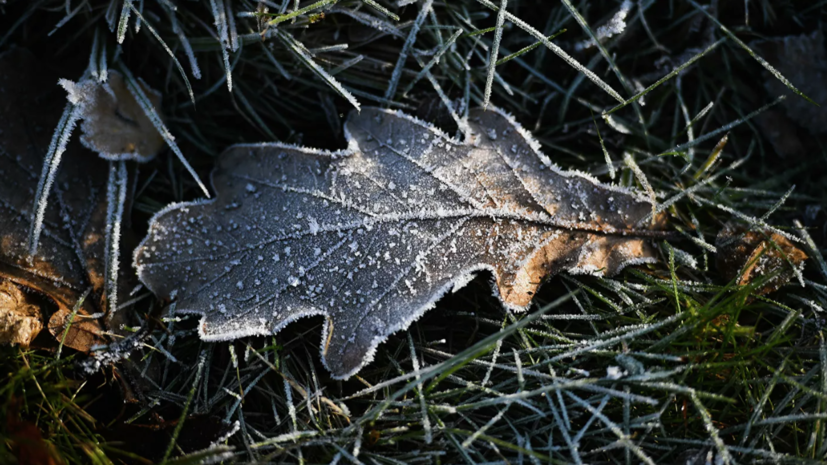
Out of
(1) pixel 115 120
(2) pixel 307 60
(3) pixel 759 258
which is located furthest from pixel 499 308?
(1) pixel 115 120

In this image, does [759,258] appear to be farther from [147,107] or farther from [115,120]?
[115,120]

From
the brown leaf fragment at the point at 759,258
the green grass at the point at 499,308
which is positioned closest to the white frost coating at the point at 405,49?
the green grass at the point at 499,308

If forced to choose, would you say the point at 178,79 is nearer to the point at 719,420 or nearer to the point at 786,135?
the point at 719,420

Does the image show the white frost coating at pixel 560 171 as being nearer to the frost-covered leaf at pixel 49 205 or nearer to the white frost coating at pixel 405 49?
the white frost coating at pixel 405 49

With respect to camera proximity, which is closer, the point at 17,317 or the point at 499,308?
the point at 17,317

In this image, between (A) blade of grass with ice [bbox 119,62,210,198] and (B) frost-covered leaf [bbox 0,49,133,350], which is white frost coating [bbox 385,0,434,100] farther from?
(B) frost-covered leaf [bbox 0,49,133,350]

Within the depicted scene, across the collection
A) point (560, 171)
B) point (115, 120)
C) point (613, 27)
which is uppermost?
point (613, 27)

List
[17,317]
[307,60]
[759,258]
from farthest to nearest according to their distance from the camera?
1. [759,258]
2. [307,60]
3. [17,317]
